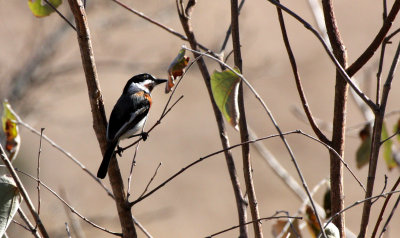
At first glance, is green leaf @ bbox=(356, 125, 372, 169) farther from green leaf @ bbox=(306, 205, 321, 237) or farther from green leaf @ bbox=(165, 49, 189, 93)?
green leaf @ bbox=(165, 49, 189, 93)

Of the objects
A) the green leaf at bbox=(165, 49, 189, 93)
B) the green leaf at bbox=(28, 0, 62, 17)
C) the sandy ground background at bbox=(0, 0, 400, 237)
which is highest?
the sandy ground background at bbox=(0, 0, 400, 237)

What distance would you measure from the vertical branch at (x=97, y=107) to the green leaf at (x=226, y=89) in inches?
20.6

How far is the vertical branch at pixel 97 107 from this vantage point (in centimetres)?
206

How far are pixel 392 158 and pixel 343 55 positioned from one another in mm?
994

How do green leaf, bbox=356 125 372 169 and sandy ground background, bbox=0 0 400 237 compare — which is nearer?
green leaf, bbox=356 125 372 169

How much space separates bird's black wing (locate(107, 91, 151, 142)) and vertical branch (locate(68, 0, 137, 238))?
4.23 feet

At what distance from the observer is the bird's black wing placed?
364cm

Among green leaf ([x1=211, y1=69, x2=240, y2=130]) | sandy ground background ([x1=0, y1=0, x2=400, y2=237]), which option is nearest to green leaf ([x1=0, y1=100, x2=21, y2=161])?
green leaf ([x1=211, y1=69, x2=240, y2=130])

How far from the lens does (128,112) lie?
3885 millimetres

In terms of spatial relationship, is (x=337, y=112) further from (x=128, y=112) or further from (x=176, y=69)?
(x=128, y=112)

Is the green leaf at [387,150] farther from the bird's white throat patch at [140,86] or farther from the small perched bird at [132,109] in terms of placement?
the bird's white throat patch at [140,86]

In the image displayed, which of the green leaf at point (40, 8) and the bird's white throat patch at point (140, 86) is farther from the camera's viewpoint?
the bird's white throat patch at point (140, 86)

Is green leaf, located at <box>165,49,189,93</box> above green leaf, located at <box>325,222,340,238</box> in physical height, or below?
above

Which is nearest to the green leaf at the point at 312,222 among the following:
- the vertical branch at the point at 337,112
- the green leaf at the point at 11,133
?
the vertical branch at the point at 337,112
